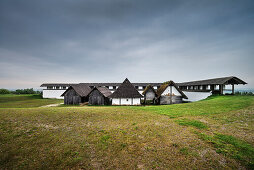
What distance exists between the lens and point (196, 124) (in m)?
9.09

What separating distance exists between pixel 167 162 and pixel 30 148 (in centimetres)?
824

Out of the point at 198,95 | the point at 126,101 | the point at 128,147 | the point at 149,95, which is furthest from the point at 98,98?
the point at 198,95

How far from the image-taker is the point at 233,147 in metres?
5.64

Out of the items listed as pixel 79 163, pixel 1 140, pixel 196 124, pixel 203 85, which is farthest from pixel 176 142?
pixel 203 85

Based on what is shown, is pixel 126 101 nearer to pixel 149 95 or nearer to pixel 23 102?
pixel 149 95

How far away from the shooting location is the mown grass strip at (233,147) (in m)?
4.73

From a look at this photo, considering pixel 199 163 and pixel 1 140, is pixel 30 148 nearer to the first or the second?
pixel 1 140

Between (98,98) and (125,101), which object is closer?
(125,101)

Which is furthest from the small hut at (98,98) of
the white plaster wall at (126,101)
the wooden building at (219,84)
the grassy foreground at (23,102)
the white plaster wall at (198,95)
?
the wooden building at (219,84)

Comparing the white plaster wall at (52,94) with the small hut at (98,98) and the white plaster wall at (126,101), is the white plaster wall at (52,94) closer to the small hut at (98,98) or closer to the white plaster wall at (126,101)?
the small hut at (98,98)

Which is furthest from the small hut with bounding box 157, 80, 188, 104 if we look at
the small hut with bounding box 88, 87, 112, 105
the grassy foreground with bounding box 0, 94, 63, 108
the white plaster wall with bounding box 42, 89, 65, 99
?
the white plaster wall with bounding box 42, 89, 65, 99

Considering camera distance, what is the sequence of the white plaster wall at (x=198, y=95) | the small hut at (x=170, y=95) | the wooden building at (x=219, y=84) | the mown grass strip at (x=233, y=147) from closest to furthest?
the mown grass strip at (x=233, y=147)
the wooden building at (x=219, y=84)
the small hut at (x=170, y=95)
the white plaster wall at (x=198, y=95)

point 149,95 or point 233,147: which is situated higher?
point 149,95

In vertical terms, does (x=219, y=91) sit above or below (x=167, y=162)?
above
